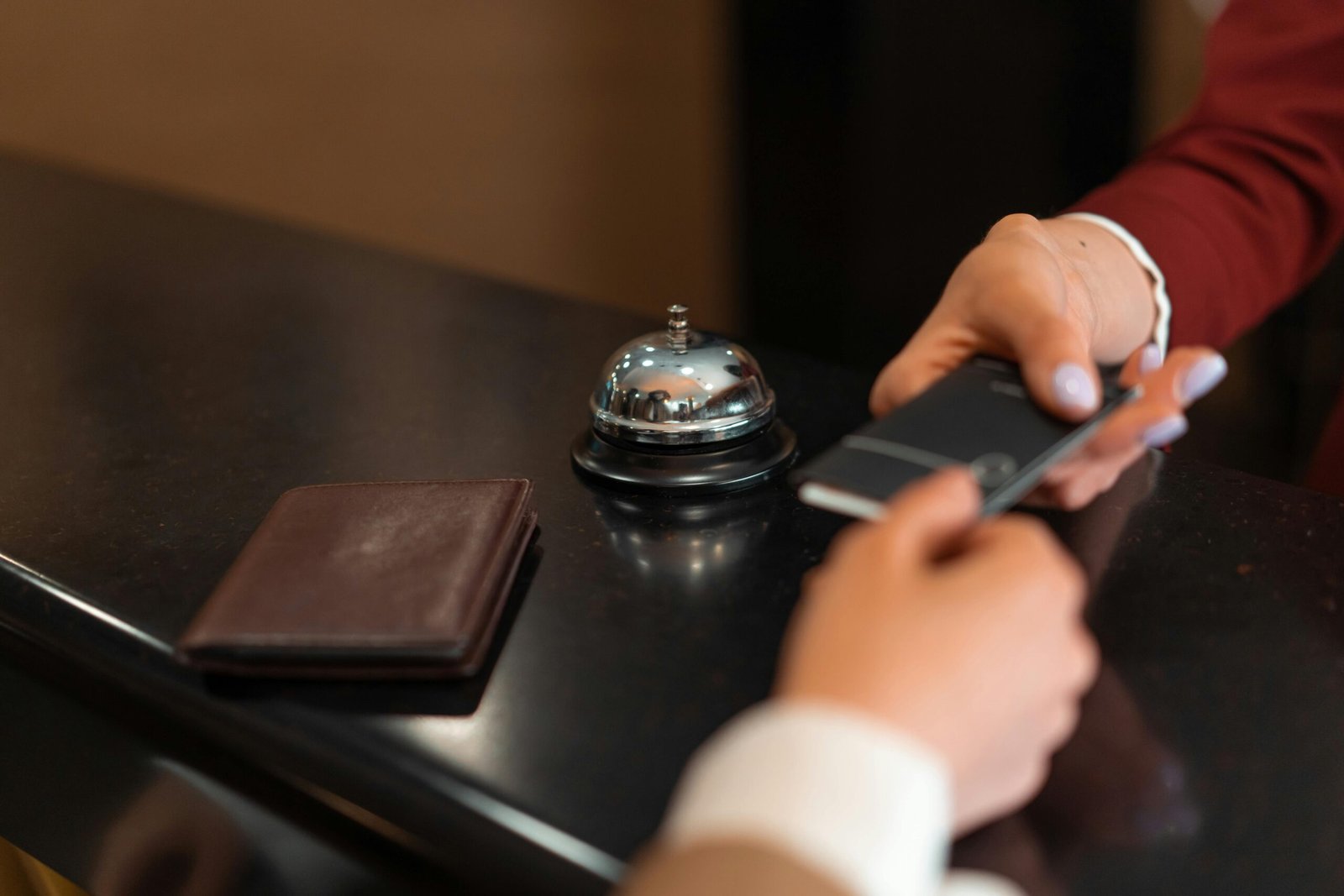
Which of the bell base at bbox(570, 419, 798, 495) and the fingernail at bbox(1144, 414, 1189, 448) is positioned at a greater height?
the fingernail at bbox(1144, 414, 1189, 448)

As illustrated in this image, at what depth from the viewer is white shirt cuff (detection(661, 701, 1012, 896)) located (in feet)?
1.10

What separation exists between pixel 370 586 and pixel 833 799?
0.25m

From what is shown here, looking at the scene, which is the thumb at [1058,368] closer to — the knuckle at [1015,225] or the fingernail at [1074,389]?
the fingernail at [1074,389]

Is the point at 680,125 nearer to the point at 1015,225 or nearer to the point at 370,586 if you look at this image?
the point at 1015,225

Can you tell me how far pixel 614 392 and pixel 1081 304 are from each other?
33 cm

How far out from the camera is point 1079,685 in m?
0.41

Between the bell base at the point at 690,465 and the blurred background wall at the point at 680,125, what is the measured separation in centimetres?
138

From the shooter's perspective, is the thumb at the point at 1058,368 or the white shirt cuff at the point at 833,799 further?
the thumb at the point at 1058,368

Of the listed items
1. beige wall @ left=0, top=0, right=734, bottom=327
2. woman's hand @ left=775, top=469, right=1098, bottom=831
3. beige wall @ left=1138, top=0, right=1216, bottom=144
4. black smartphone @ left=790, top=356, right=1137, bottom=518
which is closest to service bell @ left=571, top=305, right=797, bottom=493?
black smartphone @ left=790, top=356, right=1137, bottom=518

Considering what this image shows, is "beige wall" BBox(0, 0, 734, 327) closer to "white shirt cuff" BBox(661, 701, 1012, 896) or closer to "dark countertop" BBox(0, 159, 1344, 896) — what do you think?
"dark countertop" BBox(0, 159, 1344, 896)

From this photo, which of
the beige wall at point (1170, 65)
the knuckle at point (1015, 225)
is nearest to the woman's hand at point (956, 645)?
the knuckle at point (1015, 225)

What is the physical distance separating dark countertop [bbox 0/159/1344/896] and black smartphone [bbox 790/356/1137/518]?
0.09 m

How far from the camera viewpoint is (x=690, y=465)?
65 centimetres

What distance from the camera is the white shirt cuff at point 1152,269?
0.87 m
